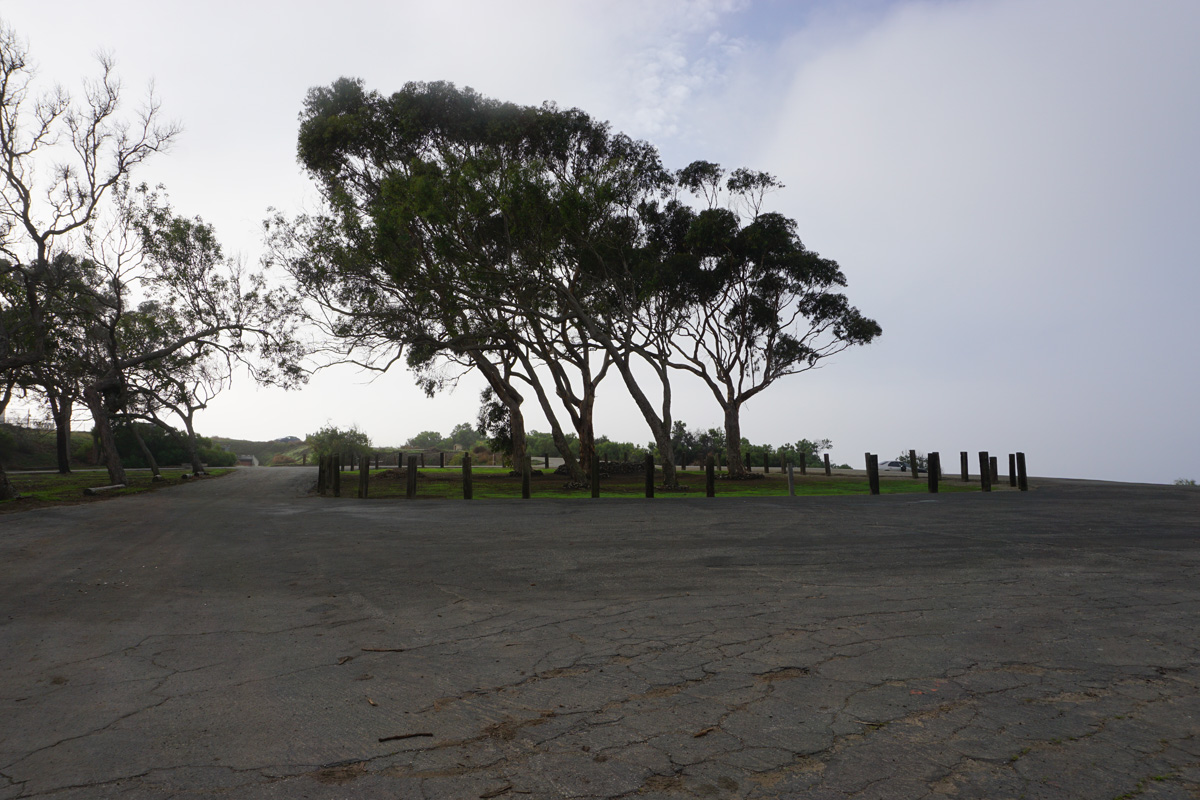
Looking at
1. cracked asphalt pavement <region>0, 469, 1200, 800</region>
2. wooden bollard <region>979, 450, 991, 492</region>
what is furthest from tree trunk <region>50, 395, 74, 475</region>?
wooden bollard <region>979, 450, 991, 492</region>

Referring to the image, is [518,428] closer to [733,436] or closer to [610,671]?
[733,436]

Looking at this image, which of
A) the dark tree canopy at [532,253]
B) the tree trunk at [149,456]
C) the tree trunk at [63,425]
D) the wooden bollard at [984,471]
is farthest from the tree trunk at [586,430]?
the tree trunk at [63,425]

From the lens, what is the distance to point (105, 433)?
27047mm

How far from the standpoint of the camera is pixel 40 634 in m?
5.39

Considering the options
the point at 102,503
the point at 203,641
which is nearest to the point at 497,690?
the point at 203,641

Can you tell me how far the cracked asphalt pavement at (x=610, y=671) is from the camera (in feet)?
9.54

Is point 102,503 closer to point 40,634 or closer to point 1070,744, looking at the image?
point 40,634

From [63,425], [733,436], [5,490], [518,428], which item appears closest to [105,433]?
[5,490]

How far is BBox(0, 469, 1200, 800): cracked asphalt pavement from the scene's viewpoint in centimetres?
291

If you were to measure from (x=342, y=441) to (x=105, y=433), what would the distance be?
21.5 m

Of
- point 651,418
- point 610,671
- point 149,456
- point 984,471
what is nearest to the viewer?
point 610,671

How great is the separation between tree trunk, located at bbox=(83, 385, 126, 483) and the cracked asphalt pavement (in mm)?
20400

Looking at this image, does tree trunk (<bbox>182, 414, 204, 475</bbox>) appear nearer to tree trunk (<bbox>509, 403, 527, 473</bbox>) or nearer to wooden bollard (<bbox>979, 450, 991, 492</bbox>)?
tree trunk (<bbox>509, 403, 527, 473</bbox>)

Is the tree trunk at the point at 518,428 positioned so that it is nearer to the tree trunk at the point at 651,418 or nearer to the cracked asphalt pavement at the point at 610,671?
the tree trunk at the point at 651,418
